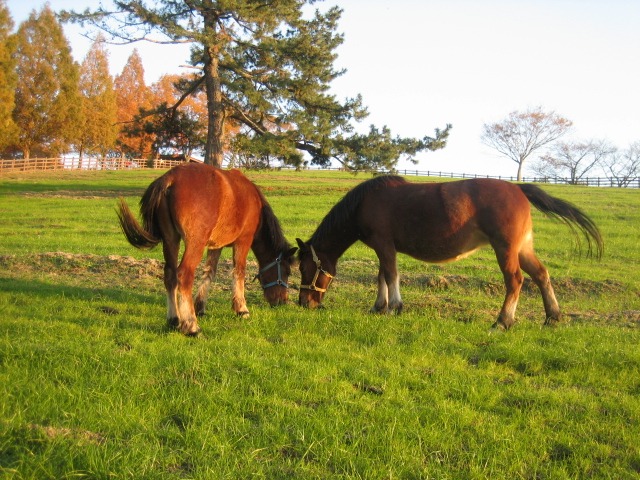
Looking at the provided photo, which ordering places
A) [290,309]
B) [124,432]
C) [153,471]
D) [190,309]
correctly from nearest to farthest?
[153,471]
[124,432]
[190,309]
[290,309]

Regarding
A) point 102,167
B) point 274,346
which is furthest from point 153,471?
point 102,167

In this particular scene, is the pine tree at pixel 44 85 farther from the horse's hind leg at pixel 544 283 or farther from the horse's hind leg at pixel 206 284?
the horse's hind leg at pixel 544 283

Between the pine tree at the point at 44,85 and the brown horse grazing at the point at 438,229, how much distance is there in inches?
1552

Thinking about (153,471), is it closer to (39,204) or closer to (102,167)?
(39,204)

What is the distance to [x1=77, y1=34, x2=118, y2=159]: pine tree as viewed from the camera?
46.9 meters

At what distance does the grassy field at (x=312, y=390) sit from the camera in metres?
3.59

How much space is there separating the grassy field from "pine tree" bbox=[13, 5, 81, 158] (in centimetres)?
3712

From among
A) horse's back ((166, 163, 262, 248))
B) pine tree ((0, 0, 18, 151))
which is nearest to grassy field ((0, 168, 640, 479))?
horse's back ((166, 163, 262, 248))

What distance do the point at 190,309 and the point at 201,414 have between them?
278 cm

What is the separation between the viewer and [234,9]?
2166 cm

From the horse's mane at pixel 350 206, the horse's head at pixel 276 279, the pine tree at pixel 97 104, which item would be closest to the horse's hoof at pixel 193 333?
the horse's head at pixel 276 279

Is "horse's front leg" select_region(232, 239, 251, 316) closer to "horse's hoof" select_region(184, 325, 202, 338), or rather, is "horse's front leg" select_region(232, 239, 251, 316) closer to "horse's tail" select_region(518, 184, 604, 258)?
"horse's hoof" select_region(184, 325, 202, 338)

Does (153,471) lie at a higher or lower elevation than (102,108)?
lower

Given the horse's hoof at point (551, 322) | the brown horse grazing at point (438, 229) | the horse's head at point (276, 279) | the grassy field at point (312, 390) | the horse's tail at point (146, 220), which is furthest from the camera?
the horse's head at point (276, 279)
